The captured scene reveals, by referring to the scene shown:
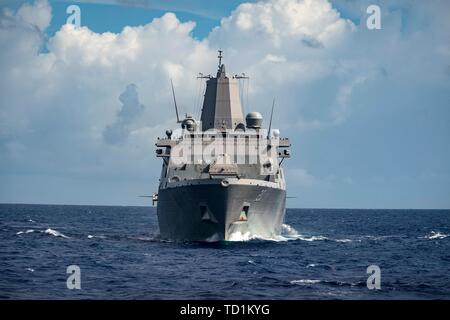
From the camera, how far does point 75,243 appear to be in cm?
5041

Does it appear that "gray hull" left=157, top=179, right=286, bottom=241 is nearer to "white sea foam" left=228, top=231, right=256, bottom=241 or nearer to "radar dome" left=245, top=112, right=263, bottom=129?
"white sea foam" left=228, top=231, right=256, bottom=241

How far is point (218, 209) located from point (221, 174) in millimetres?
2780

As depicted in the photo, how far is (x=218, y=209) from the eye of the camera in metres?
42.8

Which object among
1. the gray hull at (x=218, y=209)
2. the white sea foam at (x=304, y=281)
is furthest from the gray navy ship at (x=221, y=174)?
the white sea foam at (x=304, y=281)

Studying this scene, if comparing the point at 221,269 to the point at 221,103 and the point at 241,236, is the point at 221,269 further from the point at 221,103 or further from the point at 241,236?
the point at 221,103

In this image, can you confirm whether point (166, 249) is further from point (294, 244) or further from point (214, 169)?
point (294, 244)

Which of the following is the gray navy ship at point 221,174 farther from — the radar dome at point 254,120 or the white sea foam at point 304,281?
the white sea foam at point 304,281

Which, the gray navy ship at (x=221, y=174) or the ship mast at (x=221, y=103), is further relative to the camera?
the ship mast at (x=221, y=103)

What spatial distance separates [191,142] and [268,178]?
7493 millimetres

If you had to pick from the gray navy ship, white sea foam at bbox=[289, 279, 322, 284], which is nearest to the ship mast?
the gray navy ship

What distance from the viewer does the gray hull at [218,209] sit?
42.7 metres
